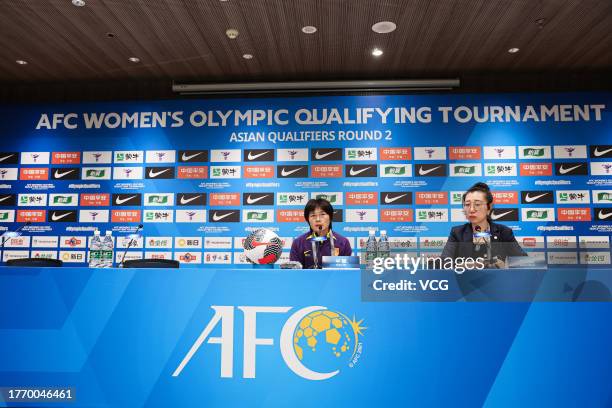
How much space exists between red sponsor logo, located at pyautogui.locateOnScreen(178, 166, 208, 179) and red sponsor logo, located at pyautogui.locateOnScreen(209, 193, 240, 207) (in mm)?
241

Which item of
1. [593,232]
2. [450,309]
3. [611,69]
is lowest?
[450,309]

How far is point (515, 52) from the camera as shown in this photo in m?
4.32

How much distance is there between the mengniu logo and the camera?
1.79 m

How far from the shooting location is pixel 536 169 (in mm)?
4578

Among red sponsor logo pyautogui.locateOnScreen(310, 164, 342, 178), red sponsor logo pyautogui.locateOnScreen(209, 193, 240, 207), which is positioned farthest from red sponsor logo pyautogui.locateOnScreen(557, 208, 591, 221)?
red sponsor logo pyautogui.locateOnScreen(209, 193, 240, 207)

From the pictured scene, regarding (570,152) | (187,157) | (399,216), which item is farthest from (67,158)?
(570,152)

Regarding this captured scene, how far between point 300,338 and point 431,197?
3.17m

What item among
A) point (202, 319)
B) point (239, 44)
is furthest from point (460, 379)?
point (239, 44)

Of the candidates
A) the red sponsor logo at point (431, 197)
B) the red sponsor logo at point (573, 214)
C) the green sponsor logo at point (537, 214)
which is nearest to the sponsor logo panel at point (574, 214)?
A: the red sponsor logo at point (573, 214)

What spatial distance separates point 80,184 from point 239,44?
2.32m

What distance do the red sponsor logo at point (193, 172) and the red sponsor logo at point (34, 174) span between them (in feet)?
4.93

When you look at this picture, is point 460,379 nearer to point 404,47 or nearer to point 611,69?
point 404,47

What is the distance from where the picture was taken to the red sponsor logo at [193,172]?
15.8ft

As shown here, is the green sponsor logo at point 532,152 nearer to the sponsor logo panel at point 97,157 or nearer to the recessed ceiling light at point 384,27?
the recessed ceiling light at point 384,27
